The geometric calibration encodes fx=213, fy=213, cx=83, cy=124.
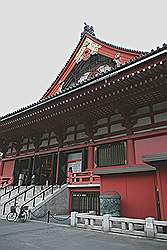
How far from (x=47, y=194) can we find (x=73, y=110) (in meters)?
5.23

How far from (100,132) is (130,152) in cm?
271

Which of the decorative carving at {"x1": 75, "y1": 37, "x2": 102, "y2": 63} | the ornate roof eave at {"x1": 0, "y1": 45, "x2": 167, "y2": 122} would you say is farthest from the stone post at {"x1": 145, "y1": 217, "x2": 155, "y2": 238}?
the decorative carving at {"x1": 75, "y1": 37, "x2": 102, "y2": 63}

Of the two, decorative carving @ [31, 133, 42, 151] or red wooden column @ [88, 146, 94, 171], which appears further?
decorative carving @ [31, 133, 42, 151]

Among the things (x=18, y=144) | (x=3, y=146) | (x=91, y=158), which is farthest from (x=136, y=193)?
(x=3, y=146)

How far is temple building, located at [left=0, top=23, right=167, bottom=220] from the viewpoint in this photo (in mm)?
8781

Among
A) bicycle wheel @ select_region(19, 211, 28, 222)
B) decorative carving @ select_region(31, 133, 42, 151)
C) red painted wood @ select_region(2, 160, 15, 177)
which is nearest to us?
bicycle wheel @ select_region(19, 211, 28, 222)

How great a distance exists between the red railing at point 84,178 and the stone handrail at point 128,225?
2886 mm

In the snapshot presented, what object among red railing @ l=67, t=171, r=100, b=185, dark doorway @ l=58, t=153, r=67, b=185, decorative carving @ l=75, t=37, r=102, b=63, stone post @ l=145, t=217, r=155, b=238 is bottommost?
stone post @ l=145, t=217, r=155, b=238

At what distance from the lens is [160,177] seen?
7328 mm

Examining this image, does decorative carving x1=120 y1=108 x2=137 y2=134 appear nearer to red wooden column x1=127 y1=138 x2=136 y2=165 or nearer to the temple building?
the temple building

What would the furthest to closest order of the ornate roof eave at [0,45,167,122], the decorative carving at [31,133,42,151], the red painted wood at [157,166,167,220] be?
1. the decorative carving at [31,133,42,151]
2. the ornate roof eave at [0,45,167,122]
3. the red painted wood at [157,166,167,220]

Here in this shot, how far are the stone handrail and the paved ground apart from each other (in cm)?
35

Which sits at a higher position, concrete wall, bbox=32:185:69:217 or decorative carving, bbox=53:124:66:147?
decorative carving, bbox=53:124:66:147

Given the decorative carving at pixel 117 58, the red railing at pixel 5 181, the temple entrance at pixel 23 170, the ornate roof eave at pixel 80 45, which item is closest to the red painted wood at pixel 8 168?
the red railing at pixel 5 181
